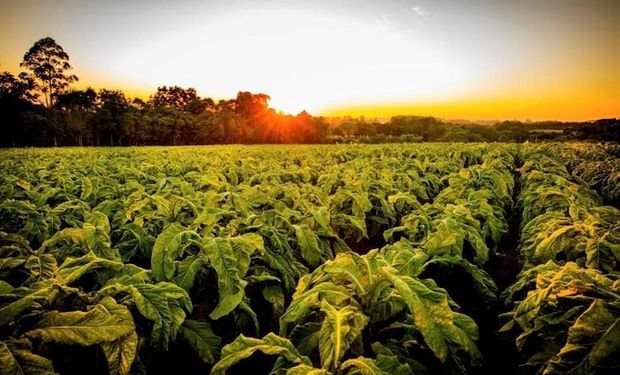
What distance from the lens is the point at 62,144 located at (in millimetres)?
53969

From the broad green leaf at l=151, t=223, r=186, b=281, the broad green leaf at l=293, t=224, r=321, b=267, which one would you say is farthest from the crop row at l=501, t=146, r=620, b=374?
the broad green leaf at l=151, t=223, r=186, b=281

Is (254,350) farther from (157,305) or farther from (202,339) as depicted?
(202,339)

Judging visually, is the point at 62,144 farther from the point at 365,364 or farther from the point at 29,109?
the point at 365,364

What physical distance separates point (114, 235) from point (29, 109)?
6356 centimetres

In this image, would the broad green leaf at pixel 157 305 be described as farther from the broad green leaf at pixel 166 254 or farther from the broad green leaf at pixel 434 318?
the broad green leaf at pixel 434 318

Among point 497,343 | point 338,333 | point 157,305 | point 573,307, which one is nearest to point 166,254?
point 157,305

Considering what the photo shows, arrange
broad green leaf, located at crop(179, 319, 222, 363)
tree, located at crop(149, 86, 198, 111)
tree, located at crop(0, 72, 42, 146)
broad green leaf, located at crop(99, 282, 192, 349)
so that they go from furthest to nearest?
tree, located at crop(149, 86, 198, 111) → tree, located at crop(0, 72, 42, 146) → broad green leaf, located at crop(179, 319, 222, 363) → broad green leaf, located at crop(99, 282, 192, 349)

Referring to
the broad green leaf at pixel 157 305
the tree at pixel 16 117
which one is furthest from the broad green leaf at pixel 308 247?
the tree at pixel 16 117

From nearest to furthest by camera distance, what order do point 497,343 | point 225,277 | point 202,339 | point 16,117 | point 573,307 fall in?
point 573,307 → point 202,339 → point 225,277 → point 497,343 → point 16,117

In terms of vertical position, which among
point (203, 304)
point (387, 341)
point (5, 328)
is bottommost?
point (203, 304)

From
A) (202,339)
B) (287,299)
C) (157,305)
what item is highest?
(157,305)

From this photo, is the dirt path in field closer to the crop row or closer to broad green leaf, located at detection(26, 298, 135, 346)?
the crop row

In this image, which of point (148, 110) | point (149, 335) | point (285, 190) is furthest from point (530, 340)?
point (148, 110)

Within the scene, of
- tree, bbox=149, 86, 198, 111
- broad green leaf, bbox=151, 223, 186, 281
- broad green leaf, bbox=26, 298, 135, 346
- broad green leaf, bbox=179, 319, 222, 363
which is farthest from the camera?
tree, bbox=149, 86, 198, 111
